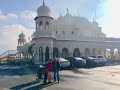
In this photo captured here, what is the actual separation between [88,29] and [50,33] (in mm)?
20466

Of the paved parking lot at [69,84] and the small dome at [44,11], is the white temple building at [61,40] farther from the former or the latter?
the paved parking lot at [69,84]

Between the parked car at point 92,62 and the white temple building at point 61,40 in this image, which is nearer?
the parked car at point 92,62

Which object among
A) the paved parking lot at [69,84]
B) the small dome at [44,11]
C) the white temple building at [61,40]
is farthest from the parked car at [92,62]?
the paved parking lot at [69,84]

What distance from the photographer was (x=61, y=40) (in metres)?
41.4

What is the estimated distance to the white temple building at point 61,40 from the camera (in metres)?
37.6

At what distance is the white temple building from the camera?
123ft

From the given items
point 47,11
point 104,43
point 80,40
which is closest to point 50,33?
point 47,11

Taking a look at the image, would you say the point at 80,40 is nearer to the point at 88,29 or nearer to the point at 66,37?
the point at 66,37

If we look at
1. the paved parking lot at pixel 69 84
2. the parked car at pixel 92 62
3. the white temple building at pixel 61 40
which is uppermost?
the white temple building at pixel 61 40

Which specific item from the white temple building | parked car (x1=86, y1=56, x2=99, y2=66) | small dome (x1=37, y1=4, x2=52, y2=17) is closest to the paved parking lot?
parked car (x1=86, y1=56, x2=99, y2=66)

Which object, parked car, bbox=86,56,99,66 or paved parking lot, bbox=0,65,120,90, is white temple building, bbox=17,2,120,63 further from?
paved parking lot, bbox=0,65,120,90

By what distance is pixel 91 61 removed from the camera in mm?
32562

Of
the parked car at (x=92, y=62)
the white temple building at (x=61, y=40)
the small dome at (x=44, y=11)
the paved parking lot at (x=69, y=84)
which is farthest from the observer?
the small dome at (x=44, y=11)

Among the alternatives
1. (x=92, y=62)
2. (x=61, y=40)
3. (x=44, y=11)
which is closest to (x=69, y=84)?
(x=92, y=62)
